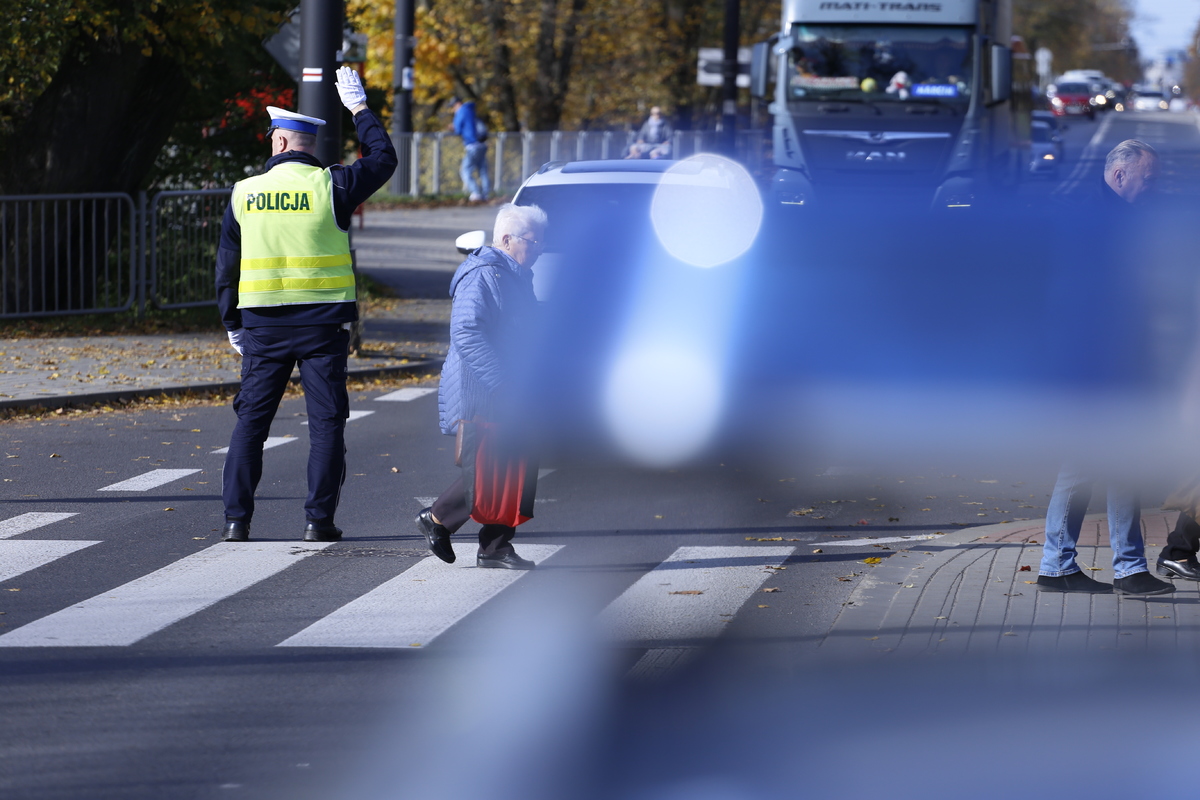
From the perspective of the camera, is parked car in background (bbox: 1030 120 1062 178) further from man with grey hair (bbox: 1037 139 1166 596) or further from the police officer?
man with grey hair (bbox: 1037 139 1166 596)

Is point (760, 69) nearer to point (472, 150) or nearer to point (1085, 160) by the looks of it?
point (472, 150)

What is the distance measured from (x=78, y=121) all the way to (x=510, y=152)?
26348 millimetres

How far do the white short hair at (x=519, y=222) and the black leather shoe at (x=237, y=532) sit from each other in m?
1.77

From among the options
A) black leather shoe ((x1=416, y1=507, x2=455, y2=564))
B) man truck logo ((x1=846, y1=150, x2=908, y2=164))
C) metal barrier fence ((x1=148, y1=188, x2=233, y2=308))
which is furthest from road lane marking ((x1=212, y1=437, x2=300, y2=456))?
man truck logo ((x1=846, y1=150, x2=908, y2=164))

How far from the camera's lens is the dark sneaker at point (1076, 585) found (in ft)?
21.9

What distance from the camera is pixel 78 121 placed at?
51.7 feet

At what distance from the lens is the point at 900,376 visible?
37.6 feet

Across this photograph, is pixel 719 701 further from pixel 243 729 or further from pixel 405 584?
pixel 405 584

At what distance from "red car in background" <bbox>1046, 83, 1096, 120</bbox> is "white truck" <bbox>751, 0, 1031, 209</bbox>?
66.8 metres

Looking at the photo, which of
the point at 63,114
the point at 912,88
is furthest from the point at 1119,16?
the point at 63,114

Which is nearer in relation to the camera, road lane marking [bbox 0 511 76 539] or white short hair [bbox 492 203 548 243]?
white short hair [bbox 492 203 548 243]

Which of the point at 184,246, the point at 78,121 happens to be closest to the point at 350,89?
the point at 78,121

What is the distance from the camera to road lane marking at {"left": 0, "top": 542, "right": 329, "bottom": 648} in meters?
6.01

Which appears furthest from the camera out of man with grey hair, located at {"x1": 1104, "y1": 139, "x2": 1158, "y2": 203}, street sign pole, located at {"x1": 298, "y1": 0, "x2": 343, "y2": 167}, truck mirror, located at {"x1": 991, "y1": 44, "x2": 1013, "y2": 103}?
truck mirror, located at {"x1": 991, "y1": 44, "x2": 1013, "y2": 103}
